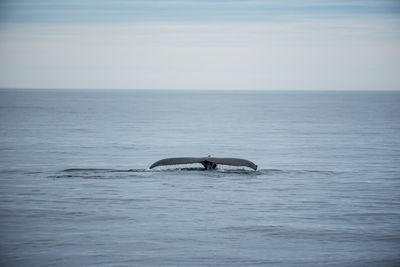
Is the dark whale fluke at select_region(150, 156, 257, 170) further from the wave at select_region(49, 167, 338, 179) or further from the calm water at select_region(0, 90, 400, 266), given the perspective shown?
the wave at select_region(49, 167, 338, 179)

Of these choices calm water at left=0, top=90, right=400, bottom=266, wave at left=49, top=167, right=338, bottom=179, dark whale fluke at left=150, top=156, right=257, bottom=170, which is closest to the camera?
calm water at left=0, top=90, right=400, bottom=266

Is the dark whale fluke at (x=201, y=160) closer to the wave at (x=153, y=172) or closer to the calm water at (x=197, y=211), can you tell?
the calm water at (x=197, y=211)

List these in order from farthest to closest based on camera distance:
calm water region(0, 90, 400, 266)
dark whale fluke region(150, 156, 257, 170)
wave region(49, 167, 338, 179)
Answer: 1. wave region(49, 167, 338, 179)
2. dark whale fluke region(150, 156, 257, 170)
3. calm water region(0, 90, 400, 266)

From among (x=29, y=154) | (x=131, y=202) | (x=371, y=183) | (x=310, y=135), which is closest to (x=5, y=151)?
(x=29, y=154)

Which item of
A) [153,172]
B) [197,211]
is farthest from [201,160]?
[197,211]

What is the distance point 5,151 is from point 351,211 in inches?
830

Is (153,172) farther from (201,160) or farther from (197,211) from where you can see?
(197,211)

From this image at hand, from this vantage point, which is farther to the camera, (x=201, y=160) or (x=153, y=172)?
(x=153, y=172)

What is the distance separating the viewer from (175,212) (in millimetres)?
17094

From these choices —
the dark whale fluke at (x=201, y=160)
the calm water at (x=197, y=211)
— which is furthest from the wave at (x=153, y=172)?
the dark whale fluke at (x=201, y=160)

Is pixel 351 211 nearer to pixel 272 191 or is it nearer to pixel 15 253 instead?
pixel 272 191

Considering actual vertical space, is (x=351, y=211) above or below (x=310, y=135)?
below

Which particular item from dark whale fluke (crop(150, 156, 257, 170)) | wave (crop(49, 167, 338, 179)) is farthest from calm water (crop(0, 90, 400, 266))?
dark whale fluke (crop(150, 156, 257, 170))

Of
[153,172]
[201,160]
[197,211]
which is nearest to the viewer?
[197,211]
